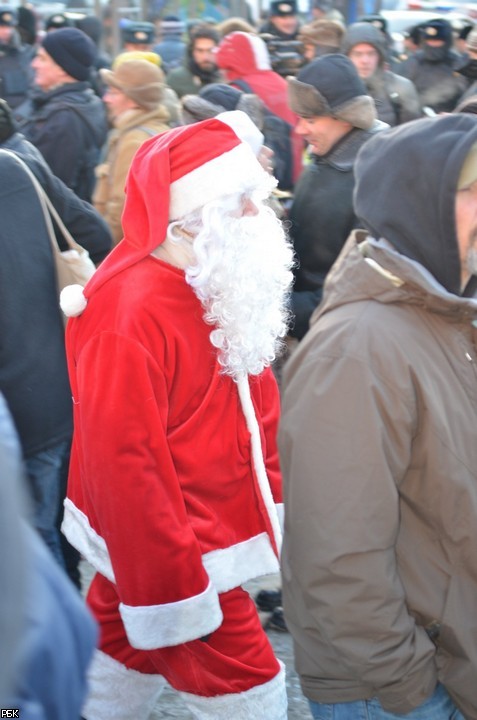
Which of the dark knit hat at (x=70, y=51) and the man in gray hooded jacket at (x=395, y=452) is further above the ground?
the man in gray hooded jacket at (x=395, y=452)

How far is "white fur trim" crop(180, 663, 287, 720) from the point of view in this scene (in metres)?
2.79

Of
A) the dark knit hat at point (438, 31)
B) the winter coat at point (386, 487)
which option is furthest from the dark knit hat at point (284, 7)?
the winter coat at point (386, 487)

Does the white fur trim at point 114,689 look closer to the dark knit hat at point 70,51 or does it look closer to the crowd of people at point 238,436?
the crowd of people at point 238,436

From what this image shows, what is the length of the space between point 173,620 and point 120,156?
3298mm

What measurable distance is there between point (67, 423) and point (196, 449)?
90cm

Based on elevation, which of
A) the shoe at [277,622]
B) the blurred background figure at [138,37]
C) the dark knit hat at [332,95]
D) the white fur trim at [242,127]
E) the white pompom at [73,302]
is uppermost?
the white fur trim at [242,127]

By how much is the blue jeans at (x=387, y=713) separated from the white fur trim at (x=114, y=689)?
3.00ft

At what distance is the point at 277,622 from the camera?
4.21m

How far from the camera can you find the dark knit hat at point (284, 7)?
33.2ft

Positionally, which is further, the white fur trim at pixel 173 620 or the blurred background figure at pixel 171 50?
the blurred background figure at pixel 171 50

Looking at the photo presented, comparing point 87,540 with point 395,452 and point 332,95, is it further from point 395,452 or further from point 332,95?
point 332,95

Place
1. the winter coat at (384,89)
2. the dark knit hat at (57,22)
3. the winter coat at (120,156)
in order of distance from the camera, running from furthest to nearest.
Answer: the dark knit hat at (57,22) → the winter coat at (384,89) → the winter coat at (120,156)

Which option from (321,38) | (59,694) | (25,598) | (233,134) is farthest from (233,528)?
(321,38)

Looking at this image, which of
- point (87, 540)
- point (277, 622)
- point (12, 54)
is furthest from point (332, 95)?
point (12, 54)
